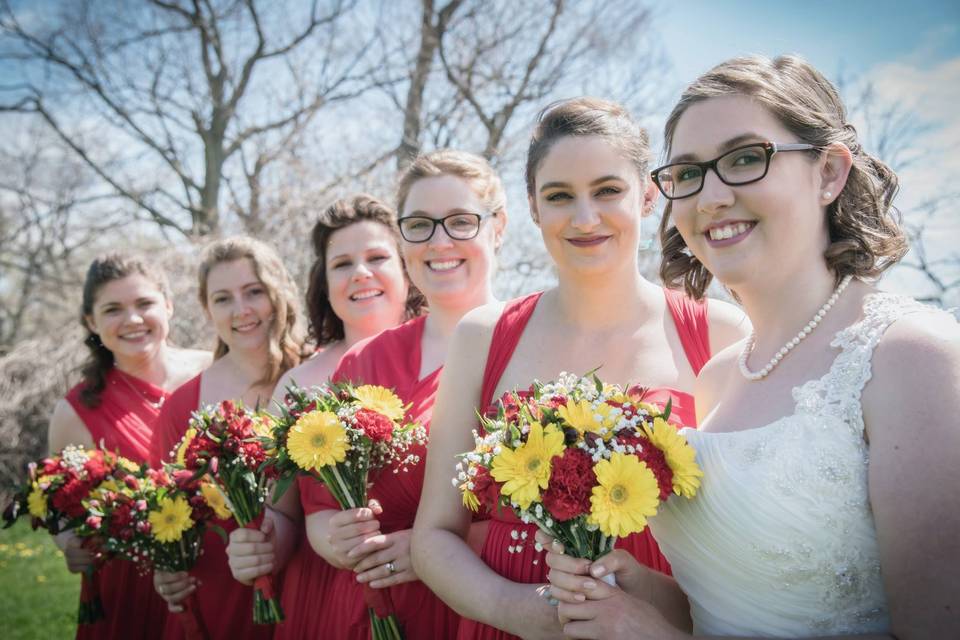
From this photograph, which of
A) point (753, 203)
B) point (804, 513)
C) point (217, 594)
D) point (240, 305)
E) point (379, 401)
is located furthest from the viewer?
point (240, 305)

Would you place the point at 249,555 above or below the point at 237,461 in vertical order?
below

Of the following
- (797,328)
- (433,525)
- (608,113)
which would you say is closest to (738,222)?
(797,328)

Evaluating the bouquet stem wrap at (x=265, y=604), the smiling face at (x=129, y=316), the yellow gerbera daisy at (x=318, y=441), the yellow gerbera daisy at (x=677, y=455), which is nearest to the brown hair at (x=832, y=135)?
the yellow gerbera daisy at (x=677, y=455)

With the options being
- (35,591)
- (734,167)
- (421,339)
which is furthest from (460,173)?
(35,591)

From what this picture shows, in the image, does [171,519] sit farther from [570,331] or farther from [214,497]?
[570,331]

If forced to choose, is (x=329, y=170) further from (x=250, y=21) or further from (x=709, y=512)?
(x=709, y=512)

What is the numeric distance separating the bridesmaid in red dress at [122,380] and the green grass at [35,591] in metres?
3.32

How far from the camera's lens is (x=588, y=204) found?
279cm

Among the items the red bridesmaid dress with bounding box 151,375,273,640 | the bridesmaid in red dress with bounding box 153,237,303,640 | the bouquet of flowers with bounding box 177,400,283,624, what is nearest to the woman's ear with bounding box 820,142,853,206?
the bouquet of flowers with bounding box 177,400,283,624

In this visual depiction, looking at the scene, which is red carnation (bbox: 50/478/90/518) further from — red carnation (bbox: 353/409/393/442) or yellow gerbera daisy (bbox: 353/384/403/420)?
red carnation (bbox: 353/409/393/442)

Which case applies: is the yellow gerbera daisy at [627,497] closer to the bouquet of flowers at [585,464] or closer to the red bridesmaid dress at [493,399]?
the bouquet of flowers at [585,464]

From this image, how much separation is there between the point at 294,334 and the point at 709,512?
3655 mm

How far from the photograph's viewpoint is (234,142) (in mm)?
17031

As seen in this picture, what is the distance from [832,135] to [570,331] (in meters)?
1.22
